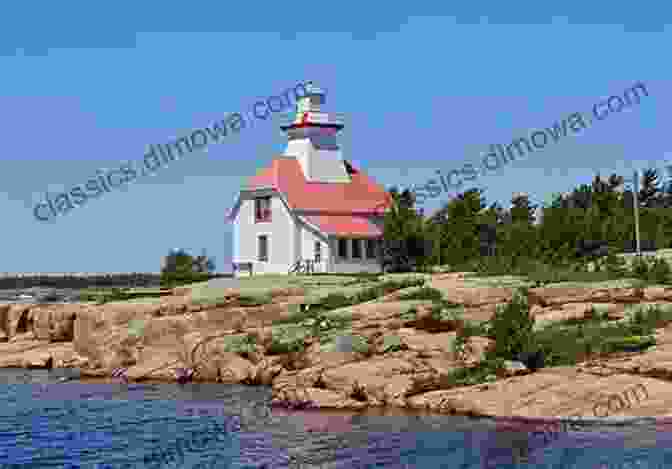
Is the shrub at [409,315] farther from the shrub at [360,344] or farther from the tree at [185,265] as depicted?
Result: the tree at [185,265]

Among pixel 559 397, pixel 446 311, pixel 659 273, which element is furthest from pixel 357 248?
pixel 559 397

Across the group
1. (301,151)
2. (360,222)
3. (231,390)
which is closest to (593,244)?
(360,222)

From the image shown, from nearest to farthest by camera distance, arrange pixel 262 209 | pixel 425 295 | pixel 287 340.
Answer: pixel 287 340
pixel 425 295
pixel 262 209

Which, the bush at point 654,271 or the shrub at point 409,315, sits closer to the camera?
the shrub at point 409,315

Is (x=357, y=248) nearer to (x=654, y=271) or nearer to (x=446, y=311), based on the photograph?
(x=654, y=271)

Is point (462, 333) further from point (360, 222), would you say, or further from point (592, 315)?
point (360, 222)

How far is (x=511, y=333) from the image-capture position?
107ft

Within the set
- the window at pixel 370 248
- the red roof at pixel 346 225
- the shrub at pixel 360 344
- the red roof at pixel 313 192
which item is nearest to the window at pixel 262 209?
the red roof at pixel 313 192

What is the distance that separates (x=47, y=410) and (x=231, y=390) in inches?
223

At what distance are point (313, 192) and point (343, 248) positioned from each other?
3680mm

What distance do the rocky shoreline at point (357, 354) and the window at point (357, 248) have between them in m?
18.9

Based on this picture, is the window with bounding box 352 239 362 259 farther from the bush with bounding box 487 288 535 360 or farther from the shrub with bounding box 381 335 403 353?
the bush with bounding box 487 288 535 360

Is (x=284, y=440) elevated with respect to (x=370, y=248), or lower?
lower

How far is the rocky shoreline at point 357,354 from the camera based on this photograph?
29.5m
